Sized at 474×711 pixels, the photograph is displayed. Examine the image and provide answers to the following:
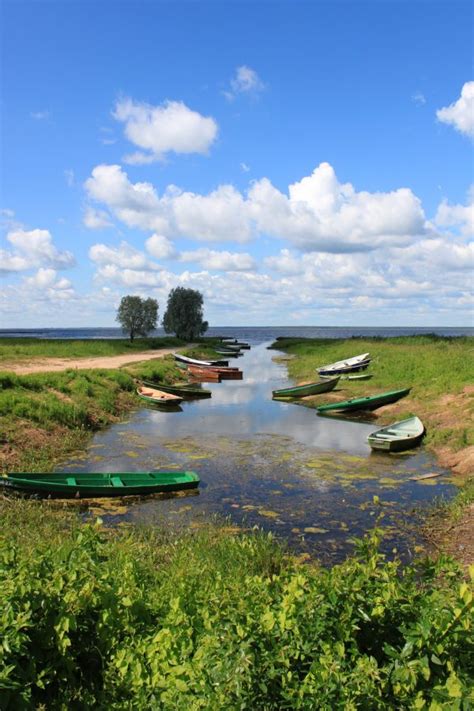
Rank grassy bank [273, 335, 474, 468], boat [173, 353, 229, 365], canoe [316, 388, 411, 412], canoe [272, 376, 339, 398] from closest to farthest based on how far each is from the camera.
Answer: grassy bank [273, 335, 474, 468]
canoe [316, 388, 411, 412]
canoe [272, 376, 339, 398]
boat [173, 353, 229, 365]

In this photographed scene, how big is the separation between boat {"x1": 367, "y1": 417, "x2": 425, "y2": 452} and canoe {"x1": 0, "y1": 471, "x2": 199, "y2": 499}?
8590 mm

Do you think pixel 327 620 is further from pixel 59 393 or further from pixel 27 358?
pixel 27 358

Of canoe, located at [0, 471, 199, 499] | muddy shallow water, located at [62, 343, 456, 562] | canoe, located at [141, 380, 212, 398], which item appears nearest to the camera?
muddy shallow water, located at [62, 343, 456, 562]

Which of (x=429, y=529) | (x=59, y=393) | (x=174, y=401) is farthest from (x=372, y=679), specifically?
(x=174, y=401)

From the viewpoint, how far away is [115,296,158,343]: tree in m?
94.4

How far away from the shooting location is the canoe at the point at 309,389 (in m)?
35.2

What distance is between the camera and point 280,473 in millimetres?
17141

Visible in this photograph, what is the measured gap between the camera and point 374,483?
634 inches

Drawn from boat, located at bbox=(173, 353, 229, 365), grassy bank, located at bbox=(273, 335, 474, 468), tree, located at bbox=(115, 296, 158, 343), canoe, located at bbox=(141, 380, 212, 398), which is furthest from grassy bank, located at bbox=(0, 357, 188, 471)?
tree, located at bbox=(115, 296, 158, 343)

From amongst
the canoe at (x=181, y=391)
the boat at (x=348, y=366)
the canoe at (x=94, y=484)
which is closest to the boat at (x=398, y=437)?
the canoe at (x=94, y=484)

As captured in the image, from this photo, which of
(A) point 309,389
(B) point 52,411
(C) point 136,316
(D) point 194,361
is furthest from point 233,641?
(C) point 136,316

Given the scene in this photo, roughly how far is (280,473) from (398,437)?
6001 millimetres

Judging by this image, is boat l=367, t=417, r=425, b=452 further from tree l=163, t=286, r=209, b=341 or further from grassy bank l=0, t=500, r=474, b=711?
tree l=163, t=286, r=209, b=341

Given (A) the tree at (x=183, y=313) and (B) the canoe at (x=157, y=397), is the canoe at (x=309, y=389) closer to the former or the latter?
(B) the canoe at (x=157, y=397)
